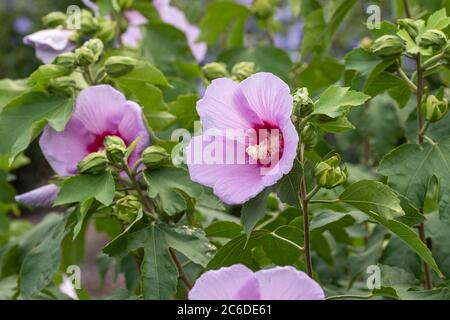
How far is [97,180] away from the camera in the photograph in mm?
1206

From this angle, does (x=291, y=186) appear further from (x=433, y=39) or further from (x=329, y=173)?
(x=433, y=39)

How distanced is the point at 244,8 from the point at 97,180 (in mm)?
858

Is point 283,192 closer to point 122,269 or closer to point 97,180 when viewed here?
point 97,180

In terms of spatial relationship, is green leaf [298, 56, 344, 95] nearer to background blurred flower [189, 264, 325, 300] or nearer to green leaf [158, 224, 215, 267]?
green leaf [158, 224, 215, 267]

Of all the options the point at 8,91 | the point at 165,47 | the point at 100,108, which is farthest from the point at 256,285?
the point at 165,47

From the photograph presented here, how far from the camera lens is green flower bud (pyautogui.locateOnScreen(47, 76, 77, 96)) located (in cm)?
137

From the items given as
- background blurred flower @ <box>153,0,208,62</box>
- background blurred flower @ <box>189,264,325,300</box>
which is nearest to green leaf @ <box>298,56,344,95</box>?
background blurred flower @ <box>153,0,208,62</box>

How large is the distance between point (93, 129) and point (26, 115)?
0.40 ft

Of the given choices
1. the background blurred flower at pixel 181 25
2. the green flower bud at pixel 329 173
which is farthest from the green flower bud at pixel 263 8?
the green flower bud at pixel 329 173

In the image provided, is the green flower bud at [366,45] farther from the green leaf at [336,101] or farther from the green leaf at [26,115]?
the green leaf at [26,115]

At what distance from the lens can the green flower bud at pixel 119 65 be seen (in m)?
1.35

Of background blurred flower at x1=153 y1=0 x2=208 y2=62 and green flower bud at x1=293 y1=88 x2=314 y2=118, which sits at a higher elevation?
background blurred flower at x1=153 y1=0 x2=208 y2=62

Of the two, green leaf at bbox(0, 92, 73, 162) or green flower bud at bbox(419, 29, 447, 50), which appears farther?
green leaf at bbox(0, 92, 73, 162)

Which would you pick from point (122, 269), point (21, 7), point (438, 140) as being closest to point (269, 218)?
point (122, 269)
